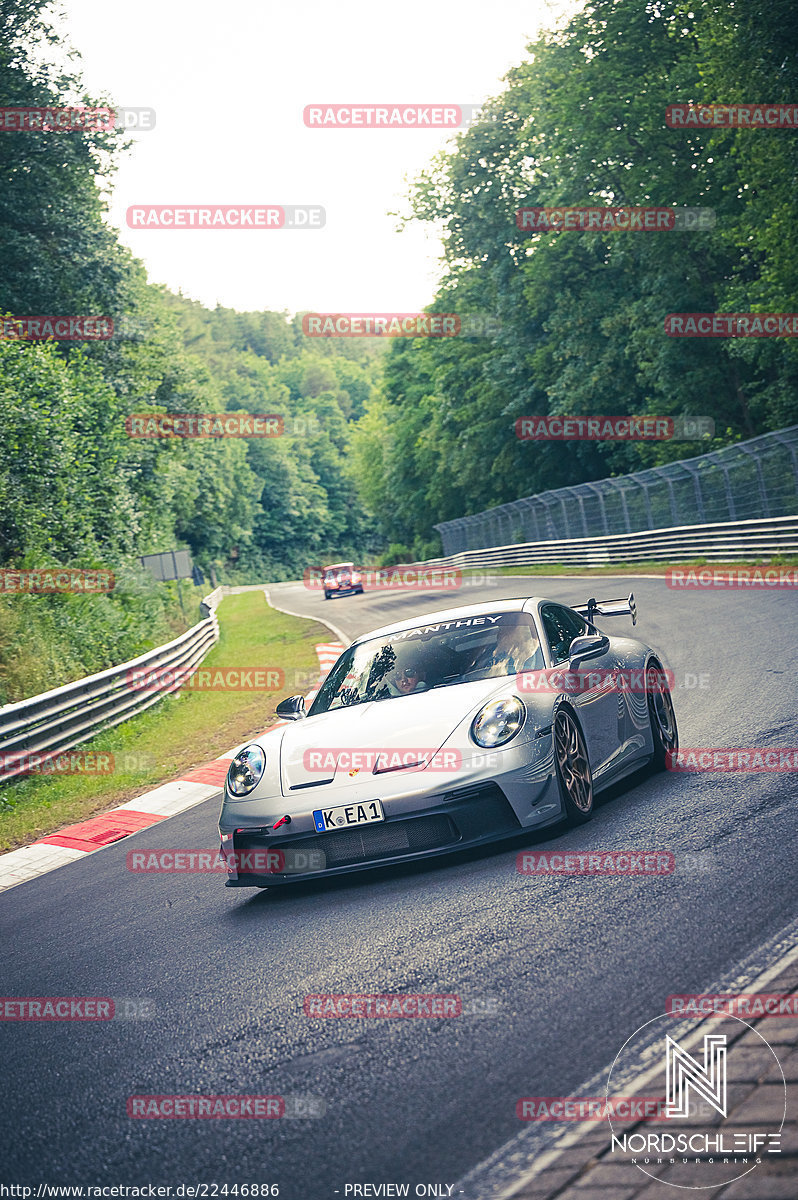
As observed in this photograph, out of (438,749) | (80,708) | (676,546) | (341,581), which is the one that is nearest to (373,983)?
(438,749)

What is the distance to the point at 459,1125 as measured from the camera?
10.1 ft

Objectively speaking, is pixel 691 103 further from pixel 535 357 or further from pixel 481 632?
pixel 481 632

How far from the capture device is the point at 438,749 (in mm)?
5859

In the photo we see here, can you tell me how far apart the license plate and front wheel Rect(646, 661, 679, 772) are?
2.56m

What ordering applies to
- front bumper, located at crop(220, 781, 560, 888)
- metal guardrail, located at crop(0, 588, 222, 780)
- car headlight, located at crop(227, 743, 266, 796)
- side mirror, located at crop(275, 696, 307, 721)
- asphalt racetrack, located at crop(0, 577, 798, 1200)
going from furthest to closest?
metal guardrail, located at crop(0, 588, 222, 780) → side mirror, located at crop(275, 696, 307, 721) → car headlight, located at crop(227, 743, 266, 796) → front bumper, located at crop(220, 781, 560, 888) → asphalt racetrack, located at crop(0, 577, 798, 1200)

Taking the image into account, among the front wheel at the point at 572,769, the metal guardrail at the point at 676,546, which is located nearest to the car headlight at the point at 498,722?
the front wheel at the point at 572,769

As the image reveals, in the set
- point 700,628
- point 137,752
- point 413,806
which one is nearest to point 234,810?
point 413,806

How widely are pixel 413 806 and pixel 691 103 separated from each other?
3426 centimetres

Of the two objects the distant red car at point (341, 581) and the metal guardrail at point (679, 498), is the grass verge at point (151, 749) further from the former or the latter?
the distant red car at point (341, 581)

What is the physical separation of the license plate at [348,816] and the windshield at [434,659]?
3.84 feet

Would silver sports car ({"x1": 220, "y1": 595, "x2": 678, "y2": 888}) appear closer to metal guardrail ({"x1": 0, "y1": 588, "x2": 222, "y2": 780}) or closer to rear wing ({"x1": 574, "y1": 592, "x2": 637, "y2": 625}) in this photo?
rear wing ({"x1": 574, "y1": 592, "x2": 637, "y2": 625})

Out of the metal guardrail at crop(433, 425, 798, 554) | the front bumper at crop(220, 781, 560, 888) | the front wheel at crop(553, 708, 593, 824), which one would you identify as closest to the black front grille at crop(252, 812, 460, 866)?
the front bumper at crop(220, 781, 560, 888)

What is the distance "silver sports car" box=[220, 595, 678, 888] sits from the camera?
18.8 feet

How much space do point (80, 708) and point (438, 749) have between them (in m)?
9.46
